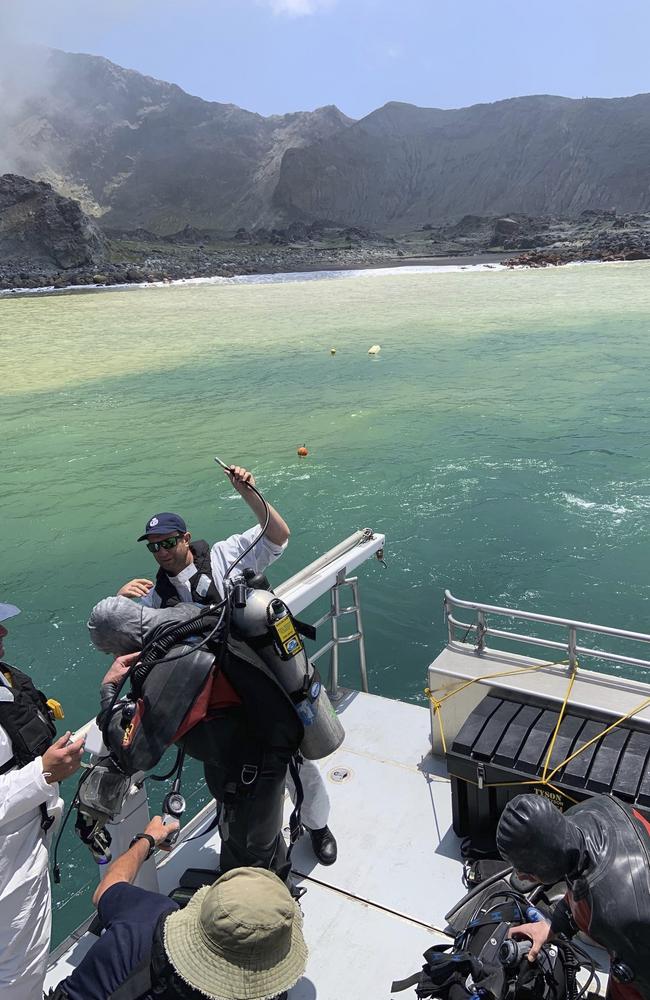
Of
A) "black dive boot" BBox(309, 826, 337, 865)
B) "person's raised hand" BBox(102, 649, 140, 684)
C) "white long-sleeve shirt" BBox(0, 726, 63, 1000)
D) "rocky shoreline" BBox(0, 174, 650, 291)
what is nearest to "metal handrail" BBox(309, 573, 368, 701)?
"black dive boot" BBox(309, 826, 337, 865)

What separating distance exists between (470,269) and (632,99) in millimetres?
114242

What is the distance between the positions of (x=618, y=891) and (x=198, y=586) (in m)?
2.11

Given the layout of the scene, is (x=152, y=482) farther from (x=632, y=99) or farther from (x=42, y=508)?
(x=632, y=99)

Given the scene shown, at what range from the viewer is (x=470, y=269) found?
6662 centimetres

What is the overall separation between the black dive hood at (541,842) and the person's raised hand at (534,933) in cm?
32

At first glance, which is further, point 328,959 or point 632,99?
point 632,99

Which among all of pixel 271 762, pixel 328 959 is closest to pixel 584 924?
pixel 271 762

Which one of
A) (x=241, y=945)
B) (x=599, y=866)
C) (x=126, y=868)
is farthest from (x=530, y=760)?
(x=241, y=945)

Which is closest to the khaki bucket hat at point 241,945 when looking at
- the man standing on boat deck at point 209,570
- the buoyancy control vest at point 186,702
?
the buoyancy control vest at point 186,702

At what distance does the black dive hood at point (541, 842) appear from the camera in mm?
2092

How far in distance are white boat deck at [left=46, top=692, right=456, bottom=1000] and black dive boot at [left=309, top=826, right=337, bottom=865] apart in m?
0.05

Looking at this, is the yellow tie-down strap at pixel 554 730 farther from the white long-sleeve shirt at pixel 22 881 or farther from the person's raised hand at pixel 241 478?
the white long-sleeve shirt at pixel 22 881

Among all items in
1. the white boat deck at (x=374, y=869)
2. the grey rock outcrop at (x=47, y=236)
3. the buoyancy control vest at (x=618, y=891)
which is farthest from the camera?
the grey rock outcrop at (x=47, y=236)

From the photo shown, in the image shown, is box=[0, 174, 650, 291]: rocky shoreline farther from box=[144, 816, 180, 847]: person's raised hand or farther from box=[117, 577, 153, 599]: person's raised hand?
box=[144, 816, 180, 847]: person's raised hand
